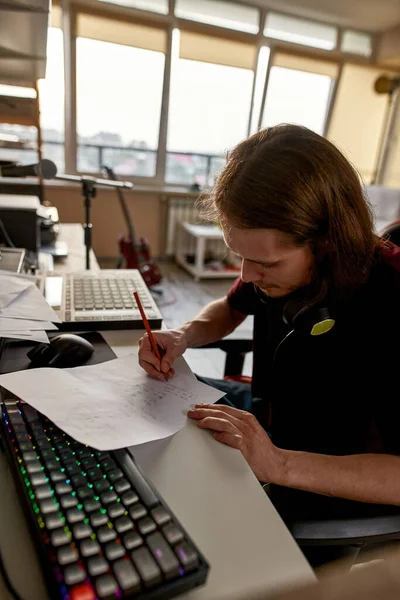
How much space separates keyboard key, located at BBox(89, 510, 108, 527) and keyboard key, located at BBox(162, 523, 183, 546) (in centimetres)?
6

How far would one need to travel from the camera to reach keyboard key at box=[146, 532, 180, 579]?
1.20ft

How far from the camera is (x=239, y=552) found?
42cm

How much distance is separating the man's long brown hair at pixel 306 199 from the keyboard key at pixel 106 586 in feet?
1.74

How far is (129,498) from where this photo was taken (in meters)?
0.44

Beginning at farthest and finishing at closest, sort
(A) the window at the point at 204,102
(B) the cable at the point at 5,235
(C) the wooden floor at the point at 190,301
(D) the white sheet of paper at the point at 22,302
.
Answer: (A) the window at the point at 204,102
(C) the wooden floor at the point at 190,301
(B) the cable at the point at 5,235
(D) the white sheet of paper at the point at 22,302

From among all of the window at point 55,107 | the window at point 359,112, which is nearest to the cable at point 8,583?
the window at point 55,107

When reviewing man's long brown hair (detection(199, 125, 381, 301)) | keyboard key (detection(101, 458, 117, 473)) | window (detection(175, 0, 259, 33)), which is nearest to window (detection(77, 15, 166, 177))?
window (detection(175, 0, 259, 33))

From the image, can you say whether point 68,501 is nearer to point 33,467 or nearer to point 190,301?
point 33,467

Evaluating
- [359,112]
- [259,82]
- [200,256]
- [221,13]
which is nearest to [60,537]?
[200,256]

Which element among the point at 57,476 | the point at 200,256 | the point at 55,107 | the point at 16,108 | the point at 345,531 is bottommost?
the point at 200,256

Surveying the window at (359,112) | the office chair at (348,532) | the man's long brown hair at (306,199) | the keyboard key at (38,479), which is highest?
the window at (359,112)

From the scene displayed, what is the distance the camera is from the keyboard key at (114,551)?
14.6 inches

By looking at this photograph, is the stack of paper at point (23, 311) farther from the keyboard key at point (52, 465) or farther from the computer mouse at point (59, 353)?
the keyboard key at point (52, 465)

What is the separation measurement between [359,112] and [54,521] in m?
5.13
